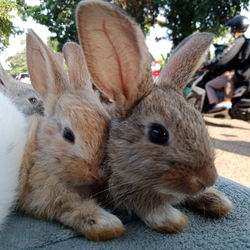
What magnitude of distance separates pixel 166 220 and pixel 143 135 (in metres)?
0.25

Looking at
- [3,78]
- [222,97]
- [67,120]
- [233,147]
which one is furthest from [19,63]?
[222,97]

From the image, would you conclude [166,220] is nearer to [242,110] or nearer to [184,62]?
[184,62]

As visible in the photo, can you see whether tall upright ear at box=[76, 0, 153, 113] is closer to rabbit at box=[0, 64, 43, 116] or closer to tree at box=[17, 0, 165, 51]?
rabbit at box=[0, 64, 43, 116]

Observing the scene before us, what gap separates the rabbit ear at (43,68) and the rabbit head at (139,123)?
24cm

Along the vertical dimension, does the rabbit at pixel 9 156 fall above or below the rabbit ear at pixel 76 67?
below

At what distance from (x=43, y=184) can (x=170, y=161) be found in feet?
1.35

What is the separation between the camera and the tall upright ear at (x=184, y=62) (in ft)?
3.86

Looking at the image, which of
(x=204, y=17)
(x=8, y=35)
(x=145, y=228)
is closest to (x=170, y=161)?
(x=145, y=228)

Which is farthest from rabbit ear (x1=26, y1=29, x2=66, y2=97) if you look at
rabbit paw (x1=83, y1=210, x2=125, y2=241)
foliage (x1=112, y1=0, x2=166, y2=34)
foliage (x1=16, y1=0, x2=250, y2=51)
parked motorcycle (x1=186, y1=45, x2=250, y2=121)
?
foliage (x1=112, y1=0, x2=166, y2=34)

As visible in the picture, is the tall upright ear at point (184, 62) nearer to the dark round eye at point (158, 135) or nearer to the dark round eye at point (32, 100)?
the dark round eye at point (158, 135)

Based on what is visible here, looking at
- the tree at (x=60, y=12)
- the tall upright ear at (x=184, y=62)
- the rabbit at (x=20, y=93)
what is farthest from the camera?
the tree at (x=60, y=12)

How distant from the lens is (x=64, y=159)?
103cm

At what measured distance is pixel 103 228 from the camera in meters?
0.94

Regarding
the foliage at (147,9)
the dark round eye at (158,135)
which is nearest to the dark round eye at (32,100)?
the dark round eye at (158,135)
